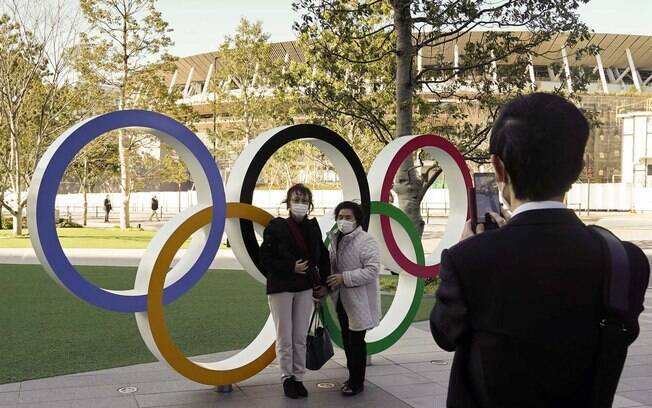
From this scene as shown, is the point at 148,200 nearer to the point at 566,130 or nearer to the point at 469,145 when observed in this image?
the point at 469,145

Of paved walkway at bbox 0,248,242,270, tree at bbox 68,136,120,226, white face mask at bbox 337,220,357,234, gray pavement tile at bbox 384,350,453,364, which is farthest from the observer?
tree at bbox 68,136,120,226

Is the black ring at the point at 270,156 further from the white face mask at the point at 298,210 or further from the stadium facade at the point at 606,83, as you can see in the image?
the stadium facade at the point at 606,83

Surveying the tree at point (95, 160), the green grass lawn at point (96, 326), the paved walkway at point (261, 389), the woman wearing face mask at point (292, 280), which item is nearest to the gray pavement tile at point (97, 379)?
the paved walkway at point (261, 389)

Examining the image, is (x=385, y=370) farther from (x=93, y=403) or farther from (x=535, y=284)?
(x=535, y=284)

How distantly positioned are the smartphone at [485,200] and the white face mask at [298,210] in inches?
114

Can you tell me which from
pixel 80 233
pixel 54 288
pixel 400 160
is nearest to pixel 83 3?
pixel 80 233

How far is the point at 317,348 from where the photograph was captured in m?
6.09

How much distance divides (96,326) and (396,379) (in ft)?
14.6

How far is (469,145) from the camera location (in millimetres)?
13414

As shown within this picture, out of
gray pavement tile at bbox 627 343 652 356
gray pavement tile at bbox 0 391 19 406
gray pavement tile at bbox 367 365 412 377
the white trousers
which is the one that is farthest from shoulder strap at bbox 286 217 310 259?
gray pavement tile at bbox 627 343 652 356

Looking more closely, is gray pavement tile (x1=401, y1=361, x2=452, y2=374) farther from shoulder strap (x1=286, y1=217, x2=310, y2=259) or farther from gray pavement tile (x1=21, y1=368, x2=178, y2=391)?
gray pavement tile (x1=21, y1=368, x2=178, y2=391)

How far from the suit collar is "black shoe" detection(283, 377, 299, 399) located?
14.7 ft

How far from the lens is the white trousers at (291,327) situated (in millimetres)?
6000

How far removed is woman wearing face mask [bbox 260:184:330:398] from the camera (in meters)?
5.98
